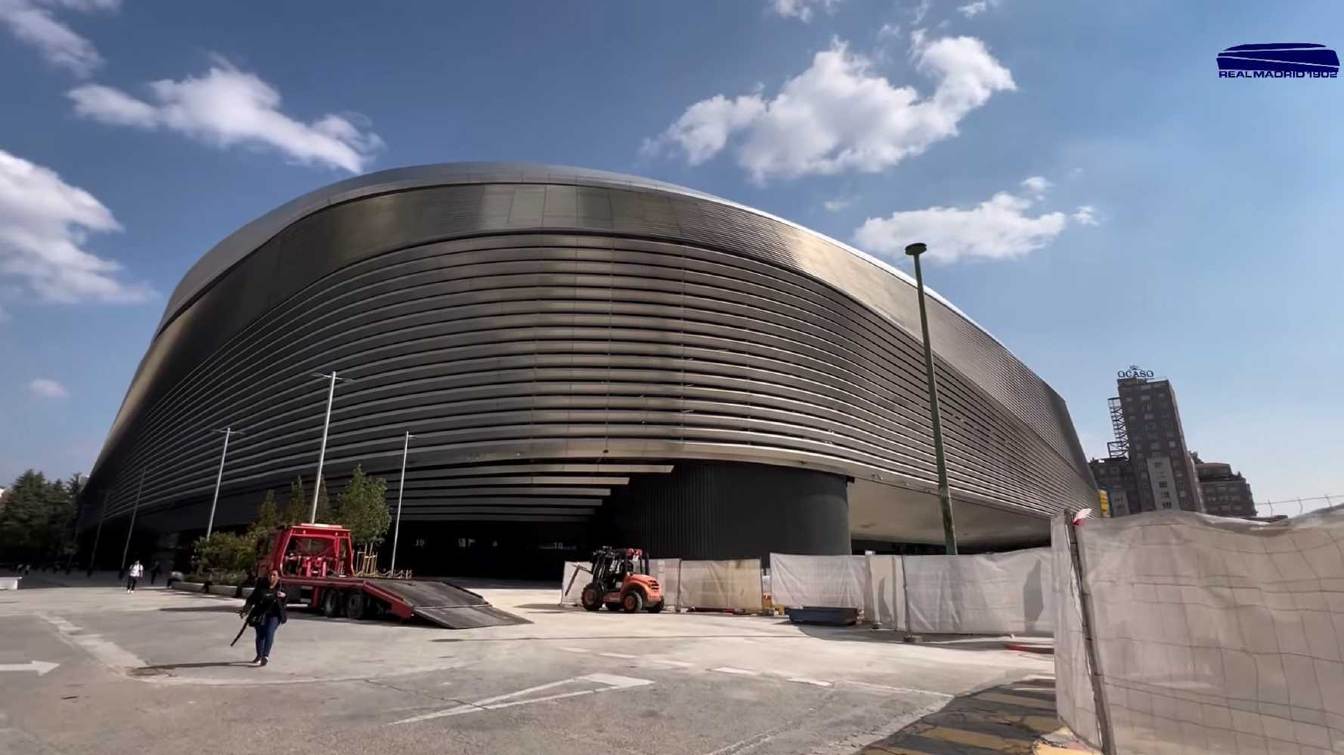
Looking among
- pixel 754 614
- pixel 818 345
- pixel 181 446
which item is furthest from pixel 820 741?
pixel 181 446

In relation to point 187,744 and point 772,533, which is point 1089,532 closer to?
point 187,744

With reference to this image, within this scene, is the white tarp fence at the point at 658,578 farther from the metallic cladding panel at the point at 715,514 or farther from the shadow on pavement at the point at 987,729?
the shadow on pavement at the point at 987,729

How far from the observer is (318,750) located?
588cm

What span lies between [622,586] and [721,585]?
3463mm

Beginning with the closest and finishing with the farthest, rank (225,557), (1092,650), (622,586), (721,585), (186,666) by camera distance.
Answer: (1092,650) < (186,666) < (622,586) < (721,585) < (225,557)

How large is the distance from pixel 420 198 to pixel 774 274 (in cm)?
2473

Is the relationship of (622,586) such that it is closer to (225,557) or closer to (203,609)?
(203,609)

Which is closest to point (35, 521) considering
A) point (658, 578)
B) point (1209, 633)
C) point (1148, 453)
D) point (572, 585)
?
point (572, 585)

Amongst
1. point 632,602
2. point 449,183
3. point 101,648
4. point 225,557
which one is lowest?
point 101,648

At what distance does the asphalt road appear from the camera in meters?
6.40

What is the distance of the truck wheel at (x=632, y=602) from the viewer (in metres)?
23.1

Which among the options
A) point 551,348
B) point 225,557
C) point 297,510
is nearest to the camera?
point 297,510

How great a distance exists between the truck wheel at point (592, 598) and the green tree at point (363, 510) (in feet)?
57.9

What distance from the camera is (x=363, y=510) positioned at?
35875mm
